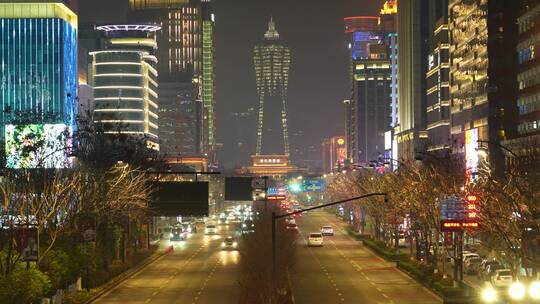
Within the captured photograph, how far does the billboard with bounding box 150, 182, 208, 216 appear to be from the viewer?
79750 millimetres

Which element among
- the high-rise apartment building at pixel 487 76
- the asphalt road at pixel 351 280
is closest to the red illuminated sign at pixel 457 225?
the asphalt road at pixel 351 280

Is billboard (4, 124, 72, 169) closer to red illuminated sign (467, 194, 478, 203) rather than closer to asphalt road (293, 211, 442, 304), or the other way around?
asphalt road (293, 211, 442, 304)

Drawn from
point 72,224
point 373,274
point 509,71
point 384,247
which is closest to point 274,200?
point 509,71

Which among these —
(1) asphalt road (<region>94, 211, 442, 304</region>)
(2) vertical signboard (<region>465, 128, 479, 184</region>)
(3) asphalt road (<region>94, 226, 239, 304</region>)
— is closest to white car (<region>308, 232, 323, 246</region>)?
(1) asphalt road (<region>94, 211, 442, 304</region>)

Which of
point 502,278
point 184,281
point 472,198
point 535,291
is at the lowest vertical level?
point 184,281

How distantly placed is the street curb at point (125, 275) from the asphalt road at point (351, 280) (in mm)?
12477

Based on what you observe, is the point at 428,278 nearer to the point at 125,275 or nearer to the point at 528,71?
the point at 125,275

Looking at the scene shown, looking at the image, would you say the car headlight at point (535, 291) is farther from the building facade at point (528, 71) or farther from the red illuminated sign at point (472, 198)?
the building facade at point (528, 71)

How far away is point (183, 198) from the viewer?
81.1 metres

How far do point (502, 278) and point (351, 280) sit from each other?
555 inches

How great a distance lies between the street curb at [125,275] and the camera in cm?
7155

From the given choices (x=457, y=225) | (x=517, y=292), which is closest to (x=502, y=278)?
(x=457, y=225)

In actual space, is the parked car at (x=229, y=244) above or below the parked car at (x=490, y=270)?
below

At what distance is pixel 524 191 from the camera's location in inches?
2514
